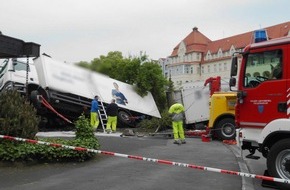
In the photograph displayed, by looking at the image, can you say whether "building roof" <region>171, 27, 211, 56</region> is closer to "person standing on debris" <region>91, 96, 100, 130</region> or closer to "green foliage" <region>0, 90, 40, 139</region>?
"person standing on debris" <region>91, 96, 100, 130</region>

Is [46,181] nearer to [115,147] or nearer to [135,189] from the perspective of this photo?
[135,189]

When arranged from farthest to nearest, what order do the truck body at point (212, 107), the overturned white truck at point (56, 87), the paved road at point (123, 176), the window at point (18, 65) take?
the window at point (18, 65) < the overturned white truck at point (56, 87) < the truck body at point (212, 107) < the paved road at point (123, 176)

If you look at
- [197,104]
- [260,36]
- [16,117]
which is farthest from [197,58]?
[16,117]

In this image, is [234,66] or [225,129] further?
[225,129]

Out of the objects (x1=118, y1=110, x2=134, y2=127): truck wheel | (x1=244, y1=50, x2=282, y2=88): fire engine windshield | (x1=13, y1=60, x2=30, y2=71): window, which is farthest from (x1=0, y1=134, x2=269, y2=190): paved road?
(x1=118, y1=110, x2=134, y2=127): truck wheel

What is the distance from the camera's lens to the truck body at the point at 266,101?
26.9 feet

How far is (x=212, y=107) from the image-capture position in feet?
56.7

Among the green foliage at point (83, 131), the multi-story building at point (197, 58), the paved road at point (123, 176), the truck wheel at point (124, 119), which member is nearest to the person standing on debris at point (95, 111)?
the truck wheel at point (124, 119)

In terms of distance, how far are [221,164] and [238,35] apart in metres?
81.1

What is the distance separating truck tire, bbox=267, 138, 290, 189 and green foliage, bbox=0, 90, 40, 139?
5.43m

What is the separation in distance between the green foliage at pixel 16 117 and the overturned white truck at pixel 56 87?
16.7 ft

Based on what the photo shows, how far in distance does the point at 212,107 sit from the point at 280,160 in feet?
29.9

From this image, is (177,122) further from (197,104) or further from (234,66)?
(234,66)

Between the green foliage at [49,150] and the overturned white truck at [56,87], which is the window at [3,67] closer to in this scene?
the overturned white truck at [56,87]
